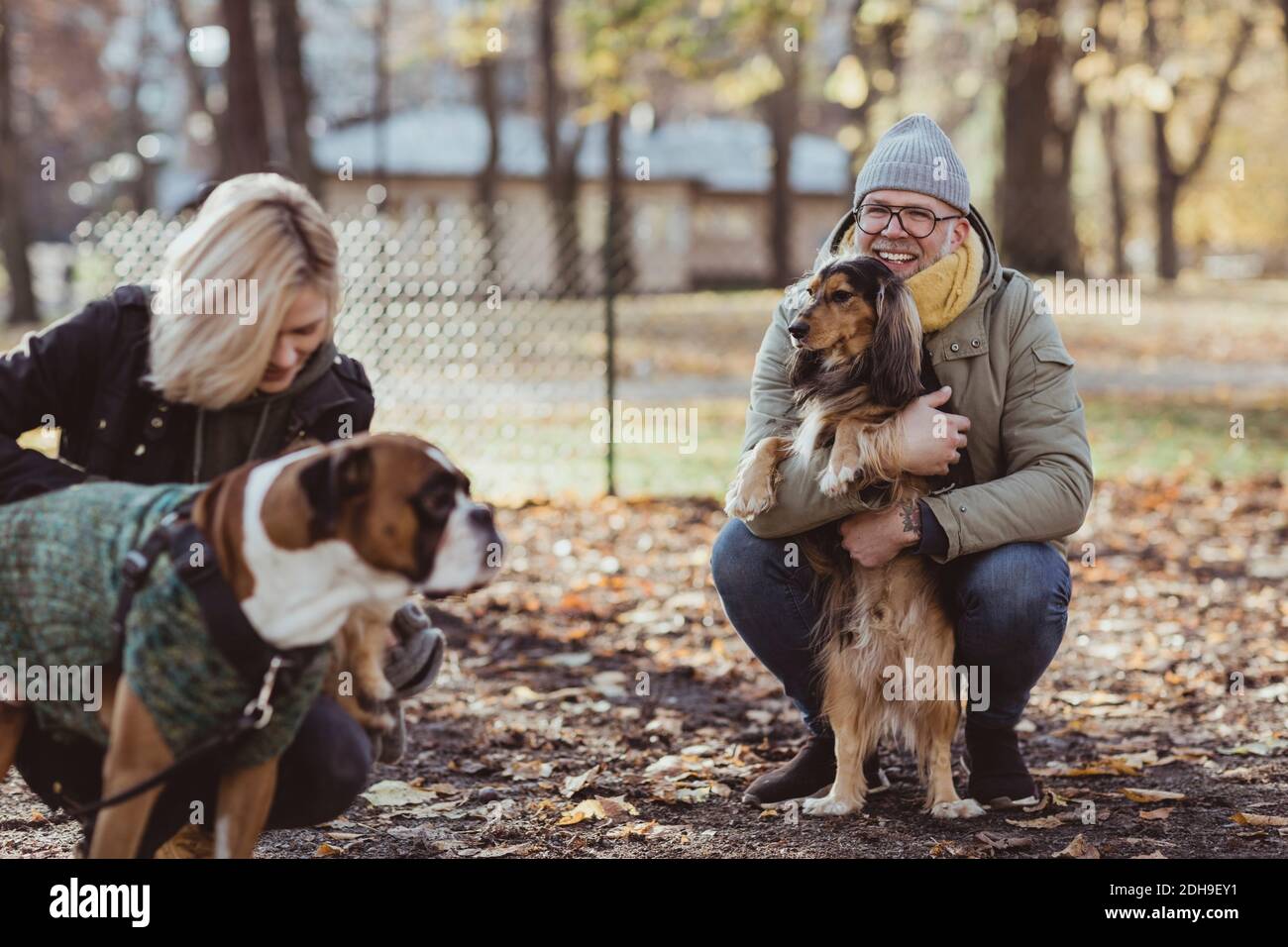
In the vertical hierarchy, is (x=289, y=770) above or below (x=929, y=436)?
below

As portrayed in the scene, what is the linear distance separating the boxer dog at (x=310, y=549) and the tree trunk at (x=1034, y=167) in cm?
1911

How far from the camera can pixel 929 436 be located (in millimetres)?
3859

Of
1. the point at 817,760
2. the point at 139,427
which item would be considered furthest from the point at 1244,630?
Answer: the point at 139,427

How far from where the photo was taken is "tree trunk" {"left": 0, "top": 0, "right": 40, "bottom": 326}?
25.8 metres

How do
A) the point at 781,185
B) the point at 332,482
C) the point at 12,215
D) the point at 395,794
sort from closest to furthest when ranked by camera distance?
the point at 332,482 < the point at 395,794 < the point at 12,215 < the point at 781,185

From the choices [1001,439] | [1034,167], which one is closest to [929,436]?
[1001,439]

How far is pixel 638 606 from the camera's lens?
6.75 metres

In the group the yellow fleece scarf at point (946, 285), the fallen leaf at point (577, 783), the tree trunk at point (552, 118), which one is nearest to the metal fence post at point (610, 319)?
the fallen leaf at point (577, 783)

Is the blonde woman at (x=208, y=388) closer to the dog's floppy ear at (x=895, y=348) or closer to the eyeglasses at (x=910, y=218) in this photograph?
the dog's floppy ear at (x=895, y=348)

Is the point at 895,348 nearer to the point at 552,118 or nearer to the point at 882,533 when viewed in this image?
Result: the point at 882,533

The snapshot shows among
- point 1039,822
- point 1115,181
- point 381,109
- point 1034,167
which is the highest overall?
point 381,109

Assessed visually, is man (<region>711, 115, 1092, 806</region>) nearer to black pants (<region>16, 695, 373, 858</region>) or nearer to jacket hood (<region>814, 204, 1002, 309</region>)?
jacket hood (<region>814, 204, 1002, 309</region>)

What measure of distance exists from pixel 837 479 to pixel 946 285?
24.4 inches
